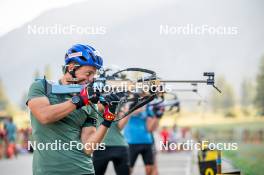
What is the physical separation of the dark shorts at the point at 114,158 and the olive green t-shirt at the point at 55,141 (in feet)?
11.9

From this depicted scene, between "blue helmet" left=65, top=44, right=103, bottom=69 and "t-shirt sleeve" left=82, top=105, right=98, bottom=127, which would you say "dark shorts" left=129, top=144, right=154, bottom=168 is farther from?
"blue helmet" left=65, top=44, right=103, bottom=69

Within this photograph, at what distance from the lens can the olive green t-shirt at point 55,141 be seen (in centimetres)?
528

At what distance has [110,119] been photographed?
5.28 meters

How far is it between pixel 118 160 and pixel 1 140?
13.9m

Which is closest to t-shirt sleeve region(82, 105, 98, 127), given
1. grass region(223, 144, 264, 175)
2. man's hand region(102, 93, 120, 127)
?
man's hand region(102, 93, 120, 127)

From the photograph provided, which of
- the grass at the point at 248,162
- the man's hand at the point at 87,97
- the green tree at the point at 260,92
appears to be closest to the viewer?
the man's hand at the point at 87,97

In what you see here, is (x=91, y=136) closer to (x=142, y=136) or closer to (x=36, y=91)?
(x=36, y=91)

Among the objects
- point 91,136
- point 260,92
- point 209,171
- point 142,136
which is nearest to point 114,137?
point 209,171

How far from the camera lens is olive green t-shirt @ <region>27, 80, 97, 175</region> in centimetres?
528

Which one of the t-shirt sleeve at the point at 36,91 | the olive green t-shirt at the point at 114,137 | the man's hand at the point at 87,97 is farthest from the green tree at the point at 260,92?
the man's hand at the point at 87,97

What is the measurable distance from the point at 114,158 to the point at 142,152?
2.33 m

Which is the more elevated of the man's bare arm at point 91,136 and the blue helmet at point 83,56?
the blue helmet at point 83,56

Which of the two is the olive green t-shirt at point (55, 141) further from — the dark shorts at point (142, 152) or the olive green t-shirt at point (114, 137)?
the dark shorts at point (142, 152)

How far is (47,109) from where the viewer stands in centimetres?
511
